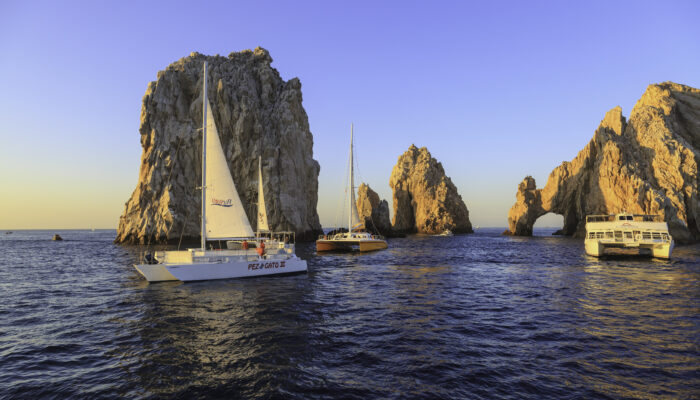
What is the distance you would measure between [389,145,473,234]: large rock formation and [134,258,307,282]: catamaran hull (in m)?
95.7

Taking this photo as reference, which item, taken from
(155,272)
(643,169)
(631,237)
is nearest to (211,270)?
(155,272)

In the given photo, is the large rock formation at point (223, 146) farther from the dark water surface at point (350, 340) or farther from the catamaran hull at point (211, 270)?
the dark water surface at point (350, 340)

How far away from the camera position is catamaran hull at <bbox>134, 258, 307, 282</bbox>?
19.8m

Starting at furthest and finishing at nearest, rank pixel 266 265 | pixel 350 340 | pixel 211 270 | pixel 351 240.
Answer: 1. pixel 351 240
2. pixel 266 265
3. pixel 211 270
4. pixel 350 340

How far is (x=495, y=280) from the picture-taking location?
75.4ft

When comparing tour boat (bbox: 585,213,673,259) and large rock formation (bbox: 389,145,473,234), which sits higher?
large rock formation (bbox: 389,145,473,234)

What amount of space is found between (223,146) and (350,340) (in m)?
67.6

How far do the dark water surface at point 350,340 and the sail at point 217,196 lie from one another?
Result: 404cm

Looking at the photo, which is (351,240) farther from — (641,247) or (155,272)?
(641,247)

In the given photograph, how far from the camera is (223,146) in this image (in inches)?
2778

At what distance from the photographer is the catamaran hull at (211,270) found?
1984cm

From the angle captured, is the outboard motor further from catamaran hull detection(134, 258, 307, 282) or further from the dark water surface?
the dark water surface

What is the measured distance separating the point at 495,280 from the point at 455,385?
1730 cm

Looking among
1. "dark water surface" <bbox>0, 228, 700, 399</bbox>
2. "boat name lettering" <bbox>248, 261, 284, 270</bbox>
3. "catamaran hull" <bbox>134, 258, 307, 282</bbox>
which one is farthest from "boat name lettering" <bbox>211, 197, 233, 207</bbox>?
"dark water surface" <bbox>0, 228, 700, 399</bbox>
